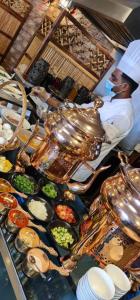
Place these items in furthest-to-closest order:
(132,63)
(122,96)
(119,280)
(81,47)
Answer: (81,47) → (132,63) → (122,96) → (119,280)

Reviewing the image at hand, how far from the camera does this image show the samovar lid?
1.46 metres

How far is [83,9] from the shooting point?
13.1 feet

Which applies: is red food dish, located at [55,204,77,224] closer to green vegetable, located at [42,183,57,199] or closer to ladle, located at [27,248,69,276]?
green vegetable, located at [42,183,57,199]

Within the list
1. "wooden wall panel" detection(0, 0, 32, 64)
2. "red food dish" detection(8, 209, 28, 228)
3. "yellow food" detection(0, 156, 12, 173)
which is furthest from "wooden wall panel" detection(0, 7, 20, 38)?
"red food dish" detection(8, 209, 28, 228)

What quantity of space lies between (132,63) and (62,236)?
7.08 ft

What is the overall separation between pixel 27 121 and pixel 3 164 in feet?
2.25

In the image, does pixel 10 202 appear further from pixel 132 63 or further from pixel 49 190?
pixel 132 63

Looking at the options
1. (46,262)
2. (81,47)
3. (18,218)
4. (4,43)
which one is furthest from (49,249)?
(4,43)

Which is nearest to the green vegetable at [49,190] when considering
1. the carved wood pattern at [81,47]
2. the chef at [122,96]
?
the chef at [122,96]

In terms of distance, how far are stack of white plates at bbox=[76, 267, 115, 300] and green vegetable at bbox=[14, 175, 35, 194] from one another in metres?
0.55

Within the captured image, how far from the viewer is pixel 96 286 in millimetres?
1148

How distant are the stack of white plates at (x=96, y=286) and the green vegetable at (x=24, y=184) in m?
0.55

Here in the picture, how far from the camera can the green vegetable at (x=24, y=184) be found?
1.57 meters

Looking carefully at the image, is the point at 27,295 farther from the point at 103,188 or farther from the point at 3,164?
the point at 3,164
